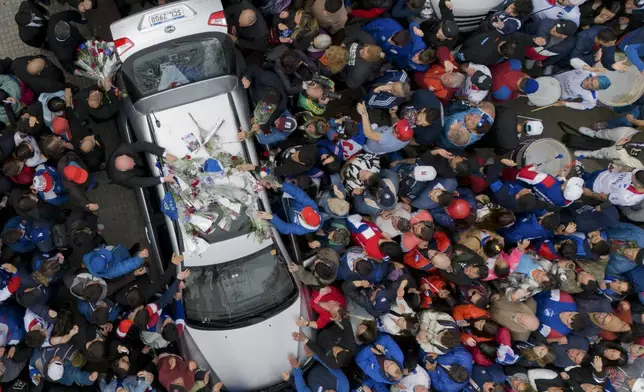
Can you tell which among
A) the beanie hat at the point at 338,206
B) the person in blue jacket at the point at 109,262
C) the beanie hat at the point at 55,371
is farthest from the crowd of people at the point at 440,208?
the beanie hat at the point at 55,371

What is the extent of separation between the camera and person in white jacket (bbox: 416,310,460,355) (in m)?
5.30

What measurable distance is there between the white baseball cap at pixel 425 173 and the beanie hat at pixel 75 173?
3.42m

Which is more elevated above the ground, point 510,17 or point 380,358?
point 510,17

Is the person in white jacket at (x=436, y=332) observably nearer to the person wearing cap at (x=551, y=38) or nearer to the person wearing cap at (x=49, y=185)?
the person wearing cap at (x=551, y=38)

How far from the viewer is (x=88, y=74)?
567cm

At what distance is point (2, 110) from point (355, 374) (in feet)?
15.5

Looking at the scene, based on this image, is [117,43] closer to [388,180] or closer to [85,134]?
[85,134]

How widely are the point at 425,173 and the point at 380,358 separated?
2029 mm

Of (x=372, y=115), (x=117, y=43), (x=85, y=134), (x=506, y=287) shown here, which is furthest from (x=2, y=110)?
(x=506, y=287)

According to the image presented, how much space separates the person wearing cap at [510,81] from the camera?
559 centimetres

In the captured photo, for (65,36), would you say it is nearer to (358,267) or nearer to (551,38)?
(358,267)

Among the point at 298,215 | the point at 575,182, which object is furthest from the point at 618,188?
the point at 298,215

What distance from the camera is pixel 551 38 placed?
19.1ft

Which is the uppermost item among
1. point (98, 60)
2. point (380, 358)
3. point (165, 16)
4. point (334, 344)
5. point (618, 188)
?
point (165, 16)
